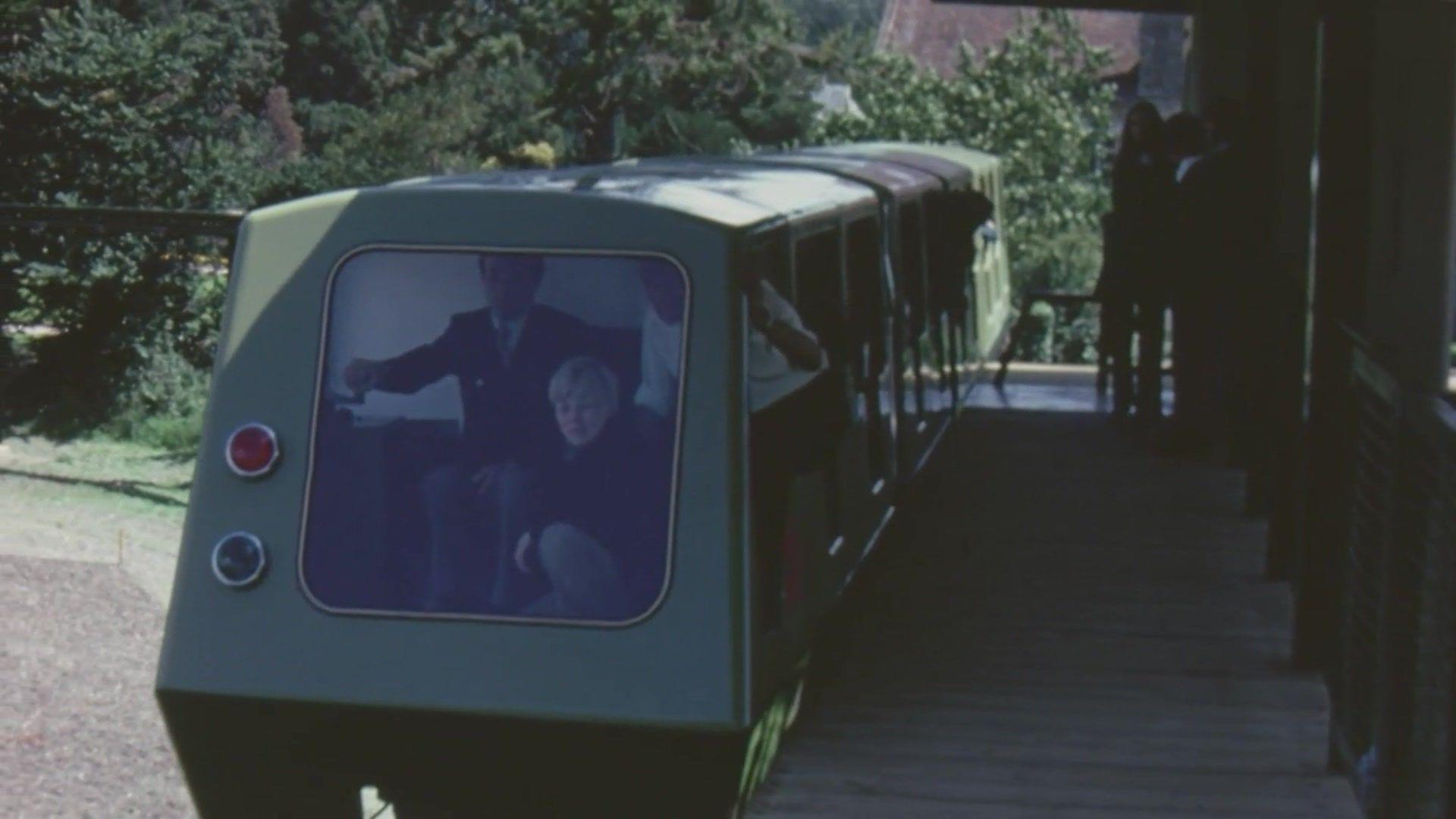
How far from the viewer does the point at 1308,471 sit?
859 centimetres

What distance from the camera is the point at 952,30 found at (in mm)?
80750

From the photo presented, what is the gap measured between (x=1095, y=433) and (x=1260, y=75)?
155 inches

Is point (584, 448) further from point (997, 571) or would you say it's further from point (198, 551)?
point (997, 571)

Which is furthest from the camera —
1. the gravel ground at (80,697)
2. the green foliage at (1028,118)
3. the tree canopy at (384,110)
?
the green foliage at (1028,118)

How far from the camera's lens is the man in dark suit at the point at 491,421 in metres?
7.12

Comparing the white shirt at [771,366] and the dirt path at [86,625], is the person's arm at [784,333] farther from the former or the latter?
the dirt path at [86,625]

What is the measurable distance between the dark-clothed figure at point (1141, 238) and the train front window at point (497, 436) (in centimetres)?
606

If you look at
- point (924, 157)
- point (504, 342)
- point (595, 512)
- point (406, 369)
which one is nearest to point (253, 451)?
point (406, 369)

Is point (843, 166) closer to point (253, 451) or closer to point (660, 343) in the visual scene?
point (660, 343)

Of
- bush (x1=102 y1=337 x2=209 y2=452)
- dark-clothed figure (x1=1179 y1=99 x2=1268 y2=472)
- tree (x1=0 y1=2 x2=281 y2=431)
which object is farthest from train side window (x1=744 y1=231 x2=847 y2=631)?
tree (x1=0 y1=2 x2=281 y2=431)

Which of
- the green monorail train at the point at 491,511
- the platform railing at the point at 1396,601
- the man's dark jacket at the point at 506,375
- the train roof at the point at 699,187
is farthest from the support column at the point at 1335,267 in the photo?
the man's dark jacket at the point at 506,375

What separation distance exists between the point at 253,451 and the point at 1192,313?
703cm

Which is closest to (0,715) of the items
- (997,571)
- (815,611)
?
(997,571)

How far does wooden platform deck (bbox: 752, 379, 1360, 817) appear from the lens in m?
7.49
